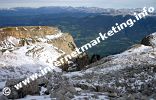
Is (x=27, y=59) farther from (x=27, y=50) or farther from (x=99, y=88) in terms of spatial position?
(x=99, y=88)

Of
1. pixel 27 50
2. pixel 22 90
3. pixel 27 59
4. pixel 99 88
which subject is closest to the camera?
pixel 22 90

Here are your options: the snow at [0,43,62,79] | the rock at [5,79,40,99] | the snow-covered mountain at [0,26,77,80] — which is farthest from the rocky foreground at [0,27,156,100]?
the snow-covered mountain at [0,26,77,80]

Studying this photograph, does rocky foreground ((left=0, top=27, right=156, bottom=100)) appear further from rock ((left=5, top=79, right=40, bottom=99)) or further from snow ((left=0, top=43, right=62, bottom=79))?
snow ((left=0, top=43, right=62, bottom=79))

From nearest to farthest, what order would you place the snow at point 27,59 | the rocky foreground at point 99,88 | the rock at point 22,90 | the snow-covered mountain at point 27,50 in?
the rocky foreground at point 99,88 → the rock at point 22,90 → the snow at point 27,59 → the snow-covered mountain at point 27,50

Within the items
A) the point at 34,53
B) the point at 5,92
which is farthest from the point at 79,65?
the point at 5,92

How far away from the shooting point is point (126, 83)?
33062 mm

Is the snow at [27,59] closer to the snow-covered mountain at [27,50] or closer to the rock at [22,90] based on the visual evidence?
the snow-covered mountain at [27,50]

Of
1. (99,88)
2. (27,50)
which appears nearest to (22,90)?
(99,88)

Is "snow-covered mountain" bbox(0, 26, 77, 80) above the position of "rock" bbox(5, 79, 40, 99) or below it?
above

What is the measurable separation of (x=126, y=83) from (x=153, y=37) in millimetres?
54395

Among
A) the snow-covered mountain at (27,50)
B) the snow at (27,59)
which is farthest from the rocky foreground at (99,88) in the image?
the snow-covered mountain at (27,50)

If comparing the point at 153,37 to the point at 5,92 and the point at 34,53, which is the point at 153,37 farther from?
the point at 5,92

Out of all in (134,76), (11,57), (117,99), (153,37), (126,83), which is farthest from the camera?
(153,37)

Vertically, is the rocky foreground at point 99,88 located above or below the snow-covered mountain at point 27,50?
below
